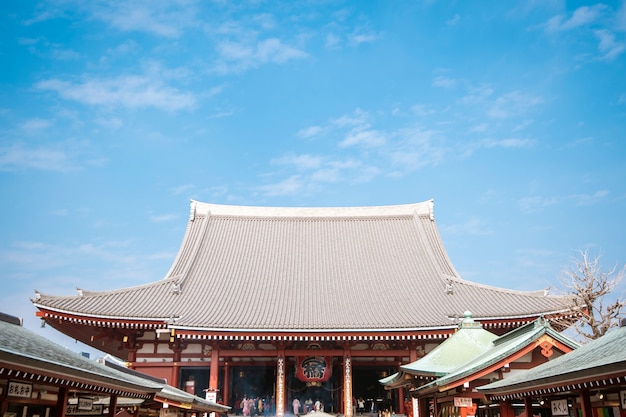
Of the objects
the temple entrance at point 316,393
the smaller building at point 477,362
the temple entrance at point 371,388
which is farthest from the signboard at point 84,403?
the temple entrance at point 371,388

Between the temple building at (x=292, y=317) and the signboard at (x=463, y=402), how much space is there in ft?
26.8

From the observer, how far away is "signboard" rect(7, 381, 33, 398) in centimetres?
866

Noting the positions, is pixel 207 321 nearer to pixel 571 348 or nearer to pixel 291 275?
pixel 291 275

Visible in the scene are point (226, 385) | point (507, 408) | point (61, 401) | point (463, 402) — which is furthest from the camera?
point (226, 385)

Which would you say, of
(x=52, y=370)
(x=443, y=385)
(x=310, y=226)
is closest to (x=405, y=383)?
(x=443, y=385)

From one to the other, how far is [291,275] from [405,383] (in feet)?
36.7

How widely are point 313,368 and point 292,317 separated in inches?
90.2

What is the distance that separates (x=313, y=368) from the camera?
73.4 feet

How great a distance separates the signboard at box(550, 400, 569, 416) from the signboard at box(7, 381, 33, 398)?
29.9 feet

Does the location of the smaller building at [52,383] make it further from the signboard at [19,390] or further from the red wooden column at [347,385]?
the red wooden column at [347,385]

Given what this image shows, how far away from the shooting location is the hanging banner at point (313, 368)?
73.3ft

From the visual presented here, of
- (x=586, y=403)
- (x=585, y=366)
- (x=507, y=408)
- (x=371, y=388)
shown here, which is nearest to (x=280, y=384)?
(x=371, y=388)

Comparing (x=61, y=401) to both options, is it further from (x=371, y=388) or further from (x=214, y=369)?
(x=371, y=388)

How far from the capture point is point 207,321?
21.0 metres
